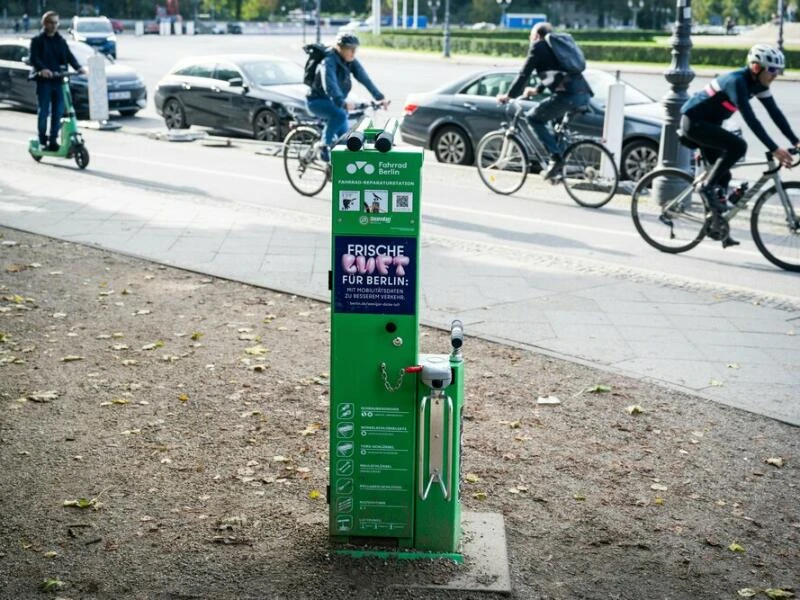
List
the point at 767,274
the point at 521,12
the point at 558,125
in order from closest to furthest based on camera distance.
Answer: the point at 767,274 < the point at 558,125 < the point at 521,12

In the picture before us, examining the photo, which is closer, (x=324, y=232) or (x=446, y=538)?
(x=446, y=538)

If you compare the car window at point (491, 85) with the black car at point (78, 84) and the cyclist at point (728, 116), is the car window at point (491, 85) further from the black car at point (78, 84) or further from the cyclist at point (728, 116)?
the black car at point (78, 84)

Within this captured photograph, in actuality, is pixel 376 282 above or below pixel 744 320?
above

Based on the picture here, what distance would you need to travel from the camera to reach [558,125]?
13.7 meters

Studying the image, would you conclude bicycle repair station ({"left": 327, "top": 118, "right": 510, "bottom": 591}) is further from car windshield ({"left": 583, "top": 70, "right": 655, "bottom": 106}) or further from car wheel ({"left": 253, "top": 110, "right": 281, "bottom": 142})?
car wheel ({"left": 253, "top": 110, "right": 281, "bottom": 142})

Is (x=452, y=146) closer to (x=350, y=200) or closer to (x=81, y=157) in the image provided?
(x=81, y=157)

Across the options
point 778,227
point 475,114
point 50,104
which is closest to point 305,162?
point 475,114

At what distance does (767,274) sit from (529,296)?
2.46m

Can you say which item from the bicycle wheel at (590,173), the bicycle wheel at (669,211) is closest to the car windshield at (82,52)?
the bicycle wheel at (590,173)

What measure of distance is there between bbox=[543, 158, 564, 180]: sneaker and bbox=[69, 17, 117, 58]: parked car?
124 feet

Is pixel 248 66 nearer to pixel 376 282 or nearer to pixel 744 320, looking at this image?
pixel 744 320

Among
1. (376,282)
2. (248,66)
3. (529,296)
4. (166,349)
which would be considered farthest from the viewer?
(248,66)

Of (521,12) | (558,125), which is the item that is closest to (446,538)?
(558,125)

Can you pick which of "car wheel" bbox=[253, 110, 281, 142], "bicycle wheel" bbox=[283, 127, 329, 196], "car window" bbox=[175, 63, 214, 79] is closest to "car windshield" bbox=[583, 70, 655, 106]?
"bicycle wheel" bbox=[283, 127, 329, 196]
